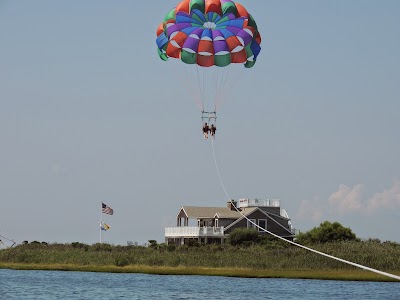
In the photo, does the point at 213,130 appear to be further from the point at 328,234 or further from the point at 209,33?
the point at 328,234

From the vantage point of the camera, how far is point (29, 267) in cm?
7662

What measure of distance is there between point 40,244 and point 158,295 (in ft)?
133

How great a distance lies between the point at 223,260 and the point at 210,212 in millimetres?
27941

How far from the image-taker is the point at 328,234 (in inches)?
3506

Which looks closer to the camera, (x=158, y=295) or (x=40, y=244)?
(x=158, y=295)

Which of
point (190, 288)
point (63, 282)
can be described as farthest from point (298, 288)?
point (63, 282)

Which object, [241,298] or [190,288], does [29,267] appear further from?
[241,298]

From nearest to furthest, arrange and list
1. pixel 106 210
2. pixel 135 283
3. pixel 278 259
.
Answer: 1. pixel 135 283
2. pixel 278 259
3. pixel 106 210

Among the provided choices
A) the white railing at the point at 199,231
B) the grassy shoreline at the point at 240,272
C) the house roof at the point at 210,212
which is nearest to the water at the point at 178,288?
the grassy shoreline at the point at 240,272

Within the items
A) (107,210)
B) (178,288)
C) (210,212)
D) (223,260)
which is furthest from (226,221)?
(178,288)

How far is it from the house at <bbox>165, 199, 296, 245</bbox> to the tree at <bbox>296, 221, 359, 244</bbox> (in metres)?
5.35

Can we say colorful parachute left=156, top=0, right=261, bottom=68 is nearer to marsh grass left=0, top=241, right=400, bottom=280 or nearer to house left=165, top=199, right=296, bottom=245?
marsh grass left=0, top=241, right=400, bottom=280

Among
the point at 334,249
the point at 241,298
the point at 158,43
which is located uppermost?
the point at 158,43

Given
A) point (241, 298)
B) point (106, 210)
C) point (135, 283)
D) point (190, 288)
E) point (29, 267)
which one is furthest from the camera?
point (106, 210)
